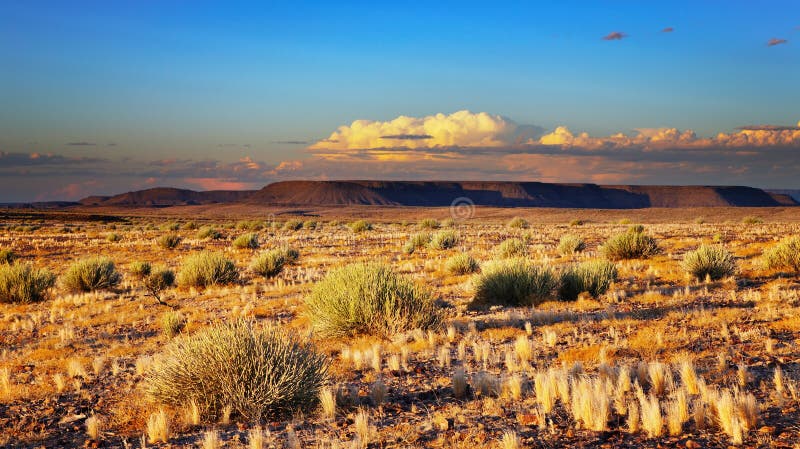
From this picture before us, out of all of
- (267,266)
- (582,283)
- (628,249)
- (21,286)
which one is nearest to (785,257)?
(628,249)

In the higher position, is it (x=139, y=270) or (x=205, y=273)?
(x=205, y=273)

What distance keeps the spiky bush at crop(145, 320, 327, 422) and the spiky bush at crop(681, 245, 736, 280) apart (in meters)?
12.0

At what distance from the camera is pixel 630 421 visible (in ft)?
16.7

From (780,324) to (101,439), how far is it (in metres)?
9.21

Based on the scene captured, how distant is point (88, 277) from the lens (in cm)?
1823

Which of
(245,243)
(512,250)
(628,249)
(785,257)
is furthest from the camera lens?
(245,243)

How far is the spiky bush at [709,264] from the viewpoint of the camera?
14969 mm

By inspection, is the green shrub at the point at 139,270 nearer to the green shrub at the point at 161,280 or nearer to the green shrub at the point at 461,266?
the green shrub at the point at 161,280

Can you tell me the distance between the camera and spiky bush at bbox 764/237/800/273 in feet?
50.1

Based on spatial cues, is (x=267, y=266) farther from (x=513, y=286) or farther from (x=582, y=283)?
(x=582, y=283)

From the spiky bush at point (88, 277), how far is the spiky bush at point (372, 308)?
37.3 ft

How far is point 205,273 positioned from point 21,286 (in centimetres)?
492

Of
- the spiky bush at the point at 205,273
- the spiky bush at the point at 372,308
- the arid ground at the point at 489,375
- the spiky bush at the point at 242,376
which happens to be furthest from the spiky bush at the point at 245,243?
the spiky bush at the point at 242,376

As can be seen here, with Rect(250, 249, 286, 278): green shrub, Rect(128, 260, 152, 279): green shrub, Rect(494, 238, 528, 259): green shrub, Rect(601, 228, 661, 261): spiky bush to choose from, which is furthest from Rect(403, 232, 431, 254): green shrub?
Rect(128, 260, 152, 279): green shrub
